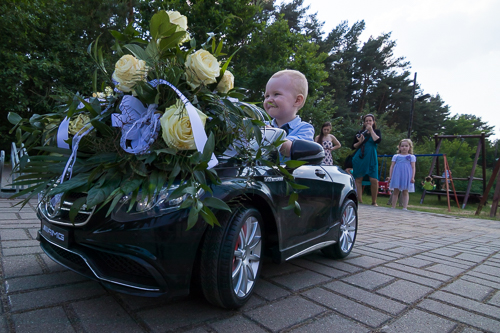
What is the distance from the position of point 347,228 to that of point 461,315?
1367 millimetres

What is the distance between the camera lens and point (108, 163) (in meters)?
1.60

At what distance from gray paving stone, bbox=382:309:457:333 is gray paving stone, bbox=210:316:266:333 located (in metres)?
0.73

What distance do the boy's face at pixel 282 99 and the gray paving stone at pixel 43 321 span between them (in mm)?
2095

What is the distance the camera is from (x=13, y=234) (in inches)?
125

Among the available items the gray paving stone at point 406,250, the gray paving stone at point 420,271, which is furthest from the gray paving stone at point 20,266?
the gray paving stone at point 406,250

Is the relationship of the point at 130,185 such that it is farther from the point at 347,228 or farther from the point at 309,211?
the point at 347,228

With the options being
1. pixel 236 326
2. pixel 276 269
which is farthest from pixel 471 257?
pixel 236 326

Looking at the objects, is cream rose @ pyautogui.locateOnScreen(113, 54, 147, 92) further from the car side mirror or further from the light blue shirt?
the light blue shirt

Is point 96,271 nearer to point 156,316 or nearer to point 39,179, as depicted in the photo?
point 156,316

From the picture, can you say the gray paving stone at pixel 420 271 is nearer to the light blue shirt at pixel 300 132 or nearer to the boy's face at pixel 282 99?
the light blue shirt at pixel 300 132

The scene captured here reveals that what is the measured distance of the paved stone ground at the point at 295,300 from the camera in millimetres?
1721

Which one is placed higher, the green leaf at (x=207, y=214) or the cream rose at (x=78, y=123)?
the cream rose at (x=78, y=123)

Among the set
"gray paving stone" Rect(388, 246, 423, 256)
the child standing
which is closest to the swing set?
the child standing

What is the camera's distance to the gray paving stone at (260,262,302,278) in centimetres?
262
